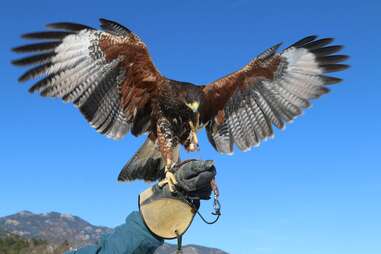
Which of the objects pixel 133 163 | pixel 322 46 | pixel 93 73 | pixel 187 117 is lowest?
pixel 133 163

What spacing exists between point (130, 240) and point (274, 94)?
6.52 m

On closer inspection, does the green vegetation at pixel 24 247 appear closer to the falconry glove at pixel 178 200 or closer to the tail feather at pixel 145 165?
the tail feather at pixel 145 165

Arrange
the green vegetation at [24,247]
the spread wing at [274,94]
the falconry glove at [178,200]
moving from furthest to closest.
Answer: the green vegetation at [24,247]
the spread wing at [274,94]
the falconry glove at [178,200]

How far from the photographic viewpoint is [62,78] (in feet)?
23.9

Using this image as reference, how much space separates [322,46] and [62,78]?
14.0 ft

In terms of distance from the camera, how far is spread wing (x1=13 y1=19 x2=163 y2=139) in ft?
23.4

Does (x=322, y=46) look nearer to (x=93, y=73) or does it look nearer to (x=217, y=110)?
(x=217, y=110)

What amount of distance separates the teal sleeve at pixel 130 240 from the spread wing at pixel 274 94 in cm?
570

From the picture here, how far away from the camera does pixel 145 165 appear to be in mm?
7965

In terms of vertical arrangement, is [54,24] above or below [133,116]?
above

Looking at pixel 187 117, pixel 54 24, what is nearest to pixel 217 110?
pixel 187 117

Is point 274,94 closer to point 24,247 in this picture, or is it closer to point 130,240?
point 130,240

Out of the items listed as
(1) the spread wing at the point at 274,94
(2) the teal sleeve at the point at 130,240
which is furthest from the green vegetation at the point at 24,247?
(2) the teal sleeve at the point at 130,240

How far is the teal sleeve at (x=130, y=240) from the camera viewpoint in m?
2.99
